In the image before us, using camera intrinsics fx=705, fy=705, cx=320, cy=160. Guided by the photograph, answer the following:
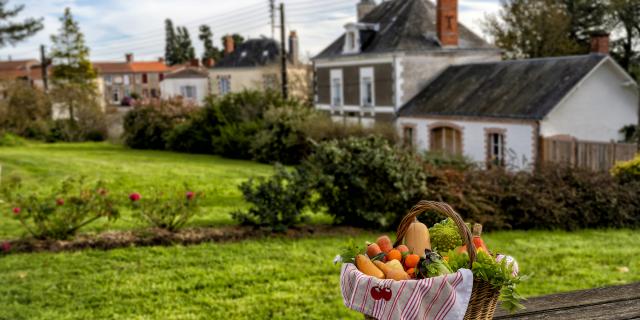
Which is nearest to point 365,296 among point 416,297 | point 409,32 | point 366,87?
point 416,297

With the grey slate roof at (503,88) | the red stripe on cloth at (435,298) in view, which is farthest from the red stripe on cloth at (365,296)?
the grey slate roof at (503,88)

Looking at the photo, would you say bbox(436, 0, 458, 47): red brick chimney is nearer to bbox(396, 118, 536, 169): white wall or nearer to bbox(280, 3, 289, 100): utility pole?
bbox(396, 118, 536, 169): white wall

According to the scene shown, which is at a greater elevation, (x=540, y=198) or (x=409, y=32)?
(x=409, y=32)

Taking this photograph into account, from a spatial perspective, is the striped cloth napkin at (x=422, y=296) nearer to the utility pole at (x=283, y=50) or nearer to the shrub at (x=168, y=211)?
the shrub at (x=168, y=211)

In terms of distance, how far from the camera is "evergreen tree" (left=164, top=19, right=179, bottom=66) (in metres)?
89.3

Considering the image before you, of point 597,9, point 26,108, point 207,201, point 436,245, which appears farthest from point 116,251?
point 597,9

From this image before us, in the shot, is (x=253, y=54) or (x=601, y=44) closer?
(x=601, y=44)

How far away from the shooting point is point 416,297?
2.83m

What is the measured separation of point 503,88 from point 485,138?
6.85 feet

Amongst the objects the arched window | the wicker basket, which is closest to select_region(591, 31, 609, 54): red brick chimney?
the arched window

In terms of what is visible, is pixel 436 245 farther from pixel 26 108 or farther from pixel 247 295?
pixel 26 108

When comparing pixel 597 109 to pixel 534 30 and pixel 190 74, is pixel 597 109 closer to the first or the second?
pixel 534 30

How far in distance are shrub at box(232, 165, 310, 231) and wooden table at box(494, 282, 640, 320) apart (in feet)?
24.1

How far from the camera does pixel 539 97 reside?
23.0m
